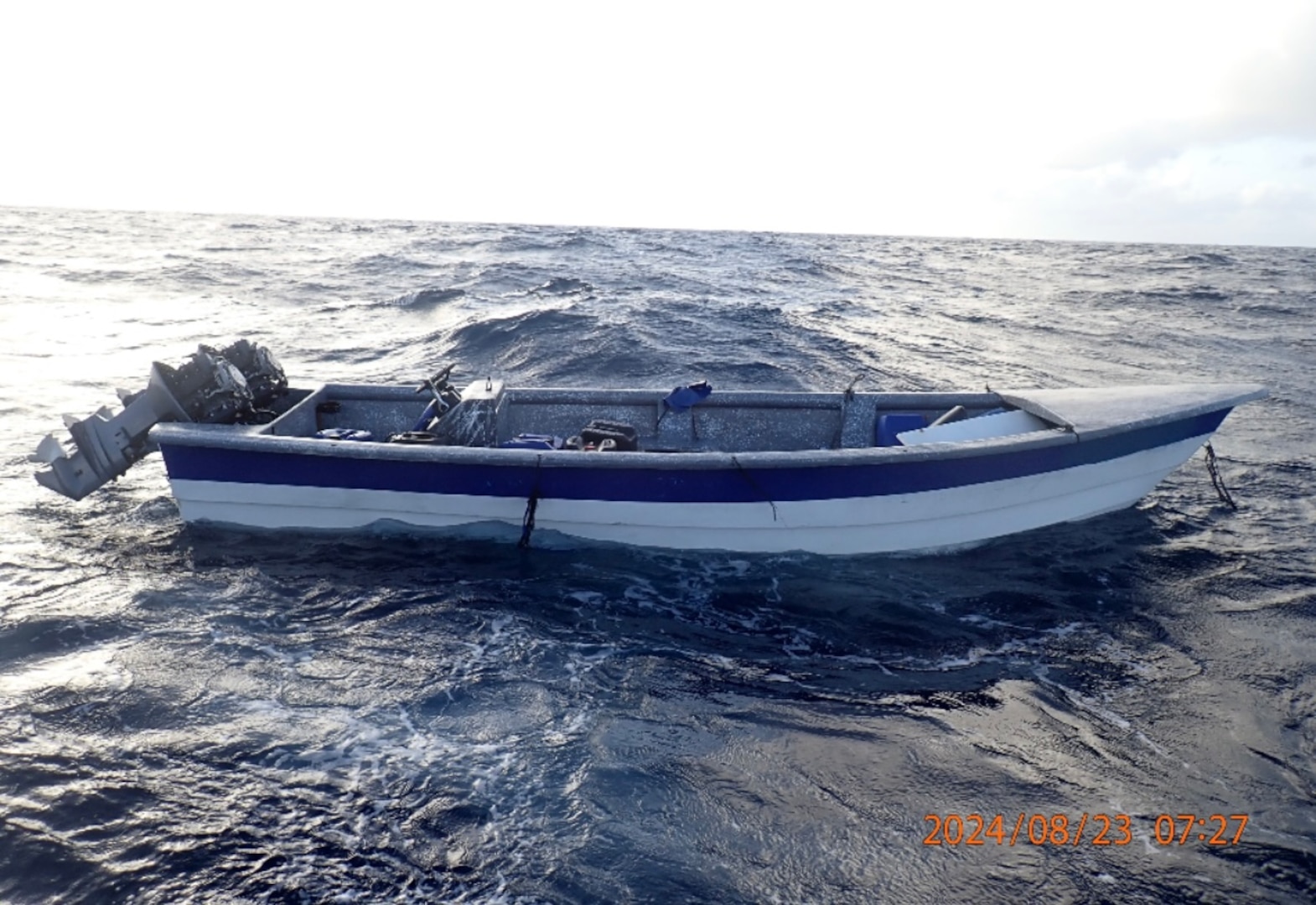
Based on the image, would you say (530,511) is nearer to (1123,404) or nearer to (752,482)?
(752,482)

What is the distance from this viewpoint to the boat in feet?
23.4

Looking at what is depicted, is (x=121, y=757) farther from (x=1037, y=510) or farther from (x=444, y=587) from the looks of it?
(x=1037, y=510)

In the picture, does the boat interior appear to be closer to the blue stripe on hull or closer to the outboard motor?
the outboard motor

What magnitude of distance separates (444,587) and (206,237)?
137ft

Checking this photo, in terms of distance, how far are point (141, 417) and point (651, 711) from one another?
5.23 metres

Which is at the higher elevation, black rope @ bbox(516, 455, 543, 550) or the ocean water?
black rope @ bbox(516, 455, 543, 550)

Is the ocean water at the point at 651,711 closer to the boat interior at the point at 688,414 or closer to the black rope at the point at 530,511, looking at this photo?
the black rope at the point at 530,511

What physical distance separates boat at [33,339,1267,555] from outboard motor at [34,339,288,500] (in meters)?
0.01

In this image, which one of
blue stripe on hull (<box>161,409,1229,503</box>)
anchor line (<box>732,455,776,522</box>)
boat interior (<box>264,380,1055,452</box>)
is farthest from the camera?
boat interior (<box>264,380,1055,452</box>)

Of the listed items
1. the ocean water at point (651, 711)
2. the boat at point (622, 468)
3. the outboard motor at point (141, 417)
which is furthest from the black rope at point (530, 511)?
the outboard motor at point (141, 417)

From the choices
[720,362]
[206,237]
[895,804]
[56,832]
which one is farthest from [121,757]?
[206,237]

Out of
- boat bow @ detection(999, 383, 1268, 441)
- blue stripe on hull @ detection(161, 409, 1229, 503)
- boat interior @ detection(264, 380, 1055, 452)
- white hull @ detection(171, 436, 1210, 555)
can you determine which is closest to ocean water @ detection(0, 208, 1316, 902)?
white hull @ detection(171, 436, 1210, 555)

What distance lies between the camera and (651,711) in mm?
5582

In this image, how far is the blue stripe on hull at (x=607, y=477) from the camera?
7.12 metres
